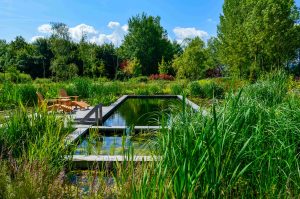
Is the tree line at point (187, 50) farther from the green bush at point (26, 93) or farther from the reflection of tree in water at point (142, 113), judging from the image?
the green bush at point (26, 93)

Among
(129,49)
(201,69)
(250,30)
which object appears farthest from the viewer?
(129,49)

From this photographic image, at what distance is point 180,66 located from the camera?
30.4m

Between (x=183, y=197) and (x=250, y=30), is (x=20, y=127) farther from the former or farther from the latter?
(x=250, y=30)

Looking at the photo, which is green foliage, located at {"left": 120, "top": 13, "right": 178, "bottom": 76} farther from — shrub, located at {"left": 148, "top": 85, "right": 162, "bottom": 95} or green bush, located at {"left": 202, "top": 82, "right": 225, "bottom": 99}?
green bush, located at {"left": 202, "top": 82, "right": 225, "bottom": 99}

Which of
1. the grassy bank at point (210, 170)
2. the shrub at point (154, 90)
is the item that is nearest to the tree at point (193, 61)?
the shrub at point (154, 90)

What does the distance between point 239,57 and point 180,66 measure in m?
6.16

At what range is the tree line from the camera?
21.8 m

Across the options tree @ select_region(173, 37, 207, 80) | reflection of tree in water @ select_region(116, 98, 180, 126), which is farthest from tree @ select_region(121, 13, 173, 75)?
reflection of tree in water @ select_region(116, 98, 180, 126)

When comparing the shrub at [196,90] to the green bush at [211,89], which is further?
the shrub at [196,90]

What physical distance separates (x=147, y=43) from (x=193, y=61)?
17752 millimetres

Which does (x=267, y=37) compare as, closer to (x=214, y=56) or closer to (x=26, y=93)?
(x=26, y=93)

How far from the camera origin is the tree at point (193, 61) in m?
29.1

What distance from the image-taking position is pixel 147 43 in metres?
45.9

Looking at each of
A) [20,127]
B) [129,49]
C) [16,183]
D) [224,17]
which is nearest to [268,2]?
[224,17]
